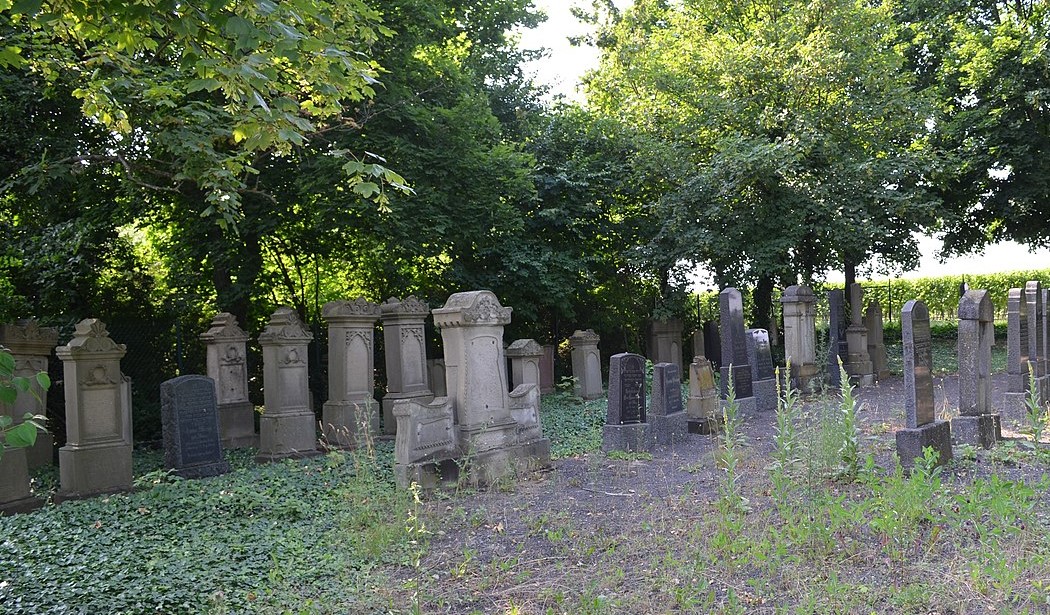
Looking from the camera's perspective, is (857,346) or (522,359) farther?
(857,346)

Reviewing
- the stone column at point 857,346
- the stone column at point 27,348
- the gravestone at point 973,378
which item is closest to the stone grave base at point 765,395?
the stone column at point 857,346

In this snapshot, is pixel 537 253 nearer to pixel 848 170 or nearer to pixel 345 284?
pixel 345 284

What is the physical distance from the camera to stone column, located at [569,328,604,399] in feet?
51.9

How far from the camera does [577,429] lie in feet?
38.4

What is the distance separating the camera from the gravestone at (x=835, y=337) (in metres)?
14.9

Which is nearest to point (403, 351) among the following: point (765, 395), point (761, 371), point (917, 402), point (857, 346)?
point (761, 371)

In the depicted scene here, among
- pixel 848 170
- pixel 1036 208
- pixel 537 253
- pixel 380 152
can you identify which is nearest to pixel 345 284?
pixel 537 253

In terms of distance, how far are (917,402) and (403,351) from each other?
7520mm

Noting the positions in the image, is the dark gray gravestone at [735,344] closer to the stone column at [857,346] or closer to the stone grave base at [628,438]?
the stone grave base at [628,438]

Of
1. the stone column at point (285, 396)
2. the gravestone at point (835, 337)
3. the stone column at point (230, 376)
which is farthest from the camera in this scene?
the gravestone at point (835, 337)

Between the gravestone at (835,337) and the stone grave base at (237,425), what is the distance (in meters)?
10.4

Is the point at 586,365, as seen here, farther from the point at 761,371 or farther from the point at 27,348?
the point at 27,348

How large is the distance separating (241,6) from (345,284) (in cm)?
1247

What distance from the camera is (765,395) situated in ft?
41.6
